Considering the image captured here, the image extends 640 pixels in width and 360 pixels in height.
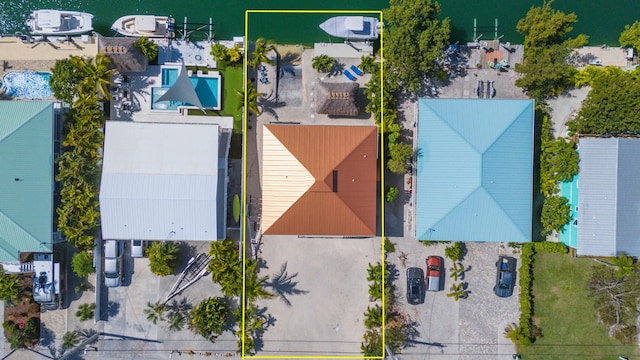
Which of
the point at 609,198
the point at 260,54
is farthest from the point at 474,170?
the point at 260,54

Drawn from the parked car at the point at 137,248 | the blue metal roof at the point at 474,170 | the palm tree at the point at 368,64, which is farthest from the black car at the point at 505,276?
the parked car at the point at 137,248

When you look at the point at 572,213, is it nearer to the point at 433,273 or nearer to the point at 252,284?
the point at 433,273

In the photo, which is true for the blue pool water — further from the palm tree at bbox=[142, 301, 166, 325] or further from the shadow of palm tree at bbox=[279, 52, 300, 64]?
the palm tree at bbox=[142, 301, 166, 325]

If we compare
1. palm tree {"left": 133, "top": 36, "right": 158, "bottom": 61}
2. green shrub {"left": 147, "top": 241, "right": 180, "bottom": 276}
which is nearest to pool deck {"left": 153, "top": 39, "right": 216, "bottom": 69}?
palm tree {"left": 133, "top": 36, "right": 158, "bottom": 61}

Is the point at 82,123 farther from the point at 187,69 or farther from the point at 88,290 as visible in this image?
the point at 88,290

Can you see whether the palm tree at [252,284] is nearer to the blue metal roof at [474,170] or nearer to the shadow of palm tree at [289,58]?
the blue metal roof at [474,170]

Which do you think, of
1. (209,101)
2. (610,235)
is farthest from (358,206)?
(610,235)
